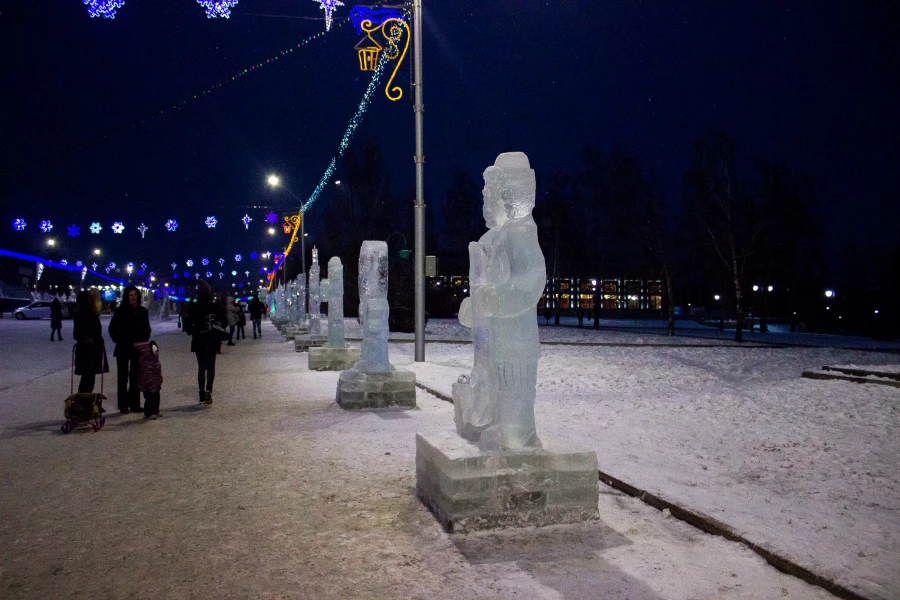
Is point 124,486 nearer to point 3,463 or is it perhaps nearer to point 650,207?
point 3,463

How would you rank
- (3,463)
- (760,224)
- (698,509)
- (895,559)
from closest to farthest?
(895,559), (698,509), (3,463), (760,224)

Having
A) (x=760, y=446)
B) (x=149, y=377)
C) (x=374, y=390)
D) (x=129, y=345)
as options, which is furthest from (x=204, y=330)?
(x=760, y=446)

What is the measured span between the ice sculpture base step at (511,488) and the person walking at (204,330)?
6449 millimetres

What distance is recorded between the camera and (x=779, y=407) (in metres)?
9.32

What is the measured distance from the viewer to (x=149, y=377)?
8.87 metres

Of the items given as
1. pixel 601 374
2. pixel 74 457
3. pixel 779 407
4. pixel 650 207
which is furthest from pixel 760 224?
pixel 74 457

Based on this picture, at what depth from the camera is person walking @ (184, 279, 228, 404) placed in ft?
32.8

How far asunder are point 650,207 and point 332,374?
2249 cm

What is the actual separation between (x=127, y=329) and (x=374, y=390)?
142 inches

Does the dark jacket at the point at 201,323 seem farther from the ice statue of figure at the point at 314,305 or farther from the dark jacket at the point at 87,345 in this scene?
the ice statue of figure at the point at 314,305

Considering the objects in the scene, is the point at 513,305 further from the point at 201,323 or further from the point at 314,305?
the point at 314,305

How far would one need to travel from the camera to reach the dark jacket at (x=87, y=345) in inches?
344

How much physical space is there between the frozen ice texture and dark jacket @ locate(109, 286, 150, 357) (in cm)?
314

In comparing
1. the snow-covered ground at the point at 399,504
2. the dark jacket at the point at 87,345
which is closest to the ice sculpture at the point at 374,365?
Result: the snow-covered ground at the point at 399,504
